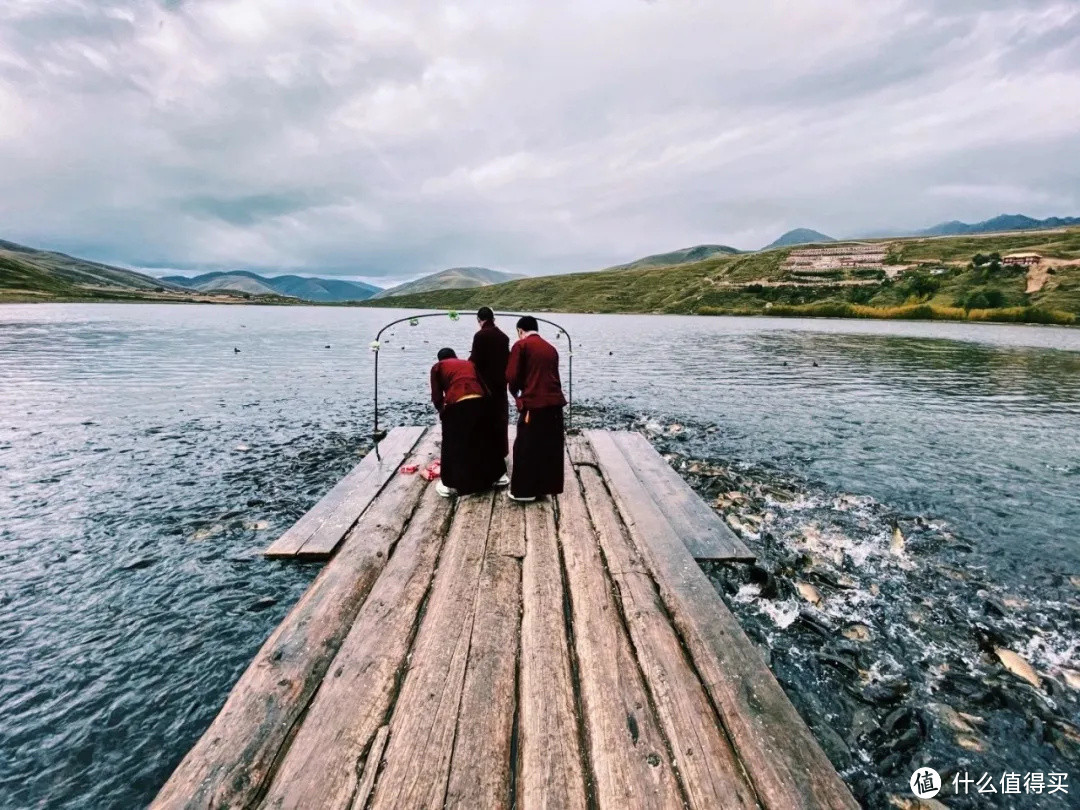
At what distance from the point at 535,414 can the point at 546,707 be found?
5.22 meters

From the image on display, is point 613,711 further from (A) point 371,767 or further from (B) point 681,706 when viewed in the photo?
(A) point 371,767

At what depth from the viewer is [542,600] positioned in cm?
665

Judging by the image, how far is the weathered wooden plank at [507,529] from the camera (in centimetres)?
805

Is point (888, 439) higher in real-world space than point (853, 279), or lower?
lower

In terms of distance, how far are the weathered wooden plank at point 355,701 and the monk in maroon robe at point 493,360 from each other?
3725 millimetres

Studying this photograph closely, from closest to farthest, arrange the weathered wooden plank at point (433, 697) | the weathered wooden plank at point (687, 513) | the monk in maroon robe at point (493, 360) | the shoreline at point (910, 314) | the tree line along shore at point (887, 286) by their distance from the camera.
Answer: the weathered wooden plank at point (433, 697) → the weathered wooden plank at point (687, 513) → the monk in maroon robe at point (493, 360) → the shoreline at point (910, 314) → the tree line along shore at point (887, 286)

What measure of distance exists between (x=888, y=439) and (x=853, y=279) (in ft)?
514

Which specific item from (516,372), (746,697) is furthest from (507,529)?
(746,697)

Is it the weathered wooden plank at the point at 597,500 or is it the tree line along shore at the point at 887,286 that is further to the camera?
the tree line along shore at the point at 887,286

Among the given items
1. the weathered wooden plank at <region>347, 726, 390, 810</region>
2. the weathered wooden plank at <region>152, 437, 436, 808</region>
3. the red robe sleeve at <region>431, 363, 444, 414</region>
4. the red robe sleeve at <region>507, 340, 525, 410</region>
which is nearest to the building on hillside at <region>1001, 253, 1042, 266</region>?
the red robe sleeve at <region>507, 340, 525, 410</region>

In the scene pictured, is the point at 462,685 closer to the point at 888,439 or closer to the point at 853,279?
the point at 888,439

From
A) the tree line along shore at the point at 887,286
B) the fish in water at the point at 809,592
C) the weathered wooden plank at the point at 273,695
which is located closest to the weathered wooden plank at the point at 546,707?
the weathered wooden plank at the point at 273,695

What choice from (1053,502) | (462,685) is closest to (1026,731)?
(462,685)

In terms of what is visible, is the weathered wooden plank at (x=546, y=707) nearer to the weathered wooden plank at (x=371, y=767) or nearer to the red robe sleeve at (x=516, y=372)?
the weathered wooden plank at (x=371, y=767)
